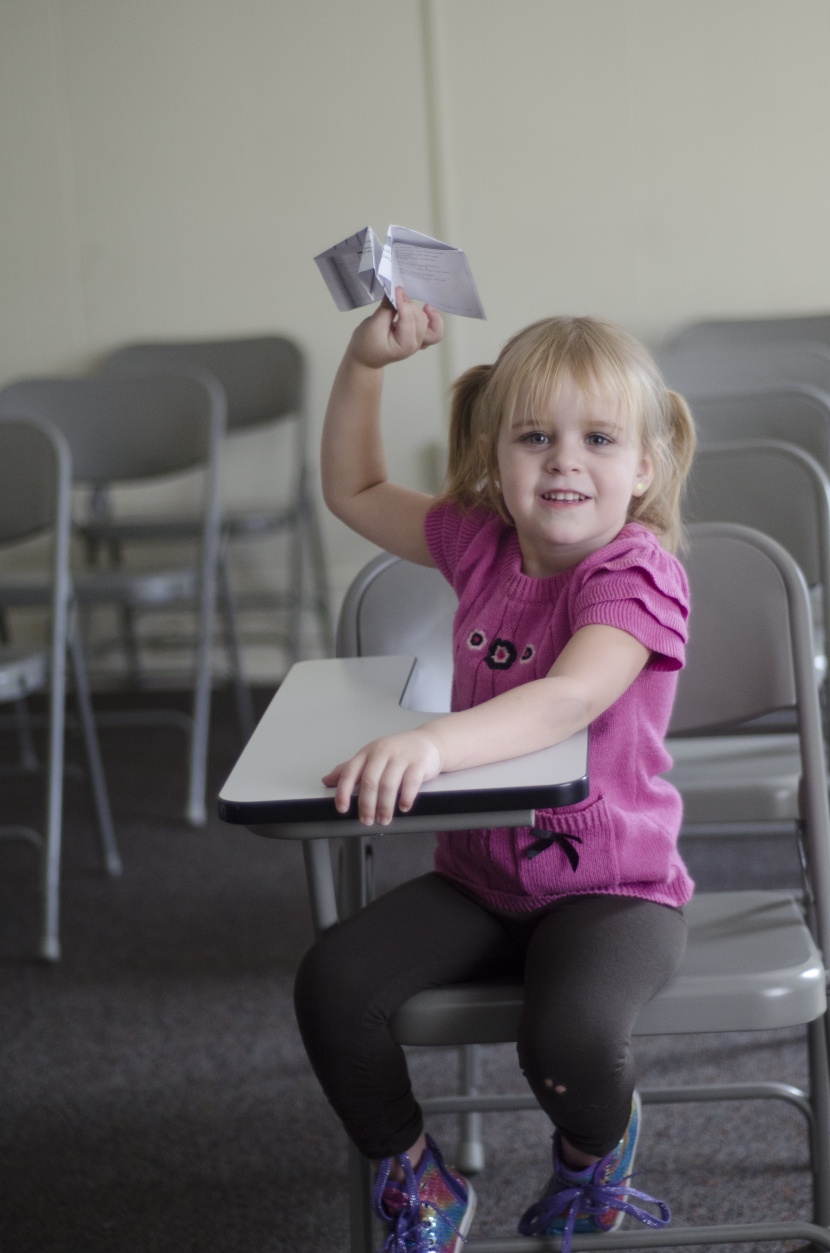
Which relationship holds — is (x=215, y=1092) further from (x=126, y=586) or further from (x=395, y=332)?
(x=126, y=586)

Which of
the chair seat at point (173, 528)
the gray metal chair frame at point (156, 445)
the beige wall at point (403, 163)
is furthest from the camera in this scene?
the beige wall at point (403, 163)

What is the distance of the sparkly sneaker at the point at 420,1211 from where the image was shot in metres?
1.10

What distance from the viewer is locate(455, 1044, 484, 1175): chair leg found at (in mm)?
1565

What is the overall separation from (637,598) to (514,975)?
35cm

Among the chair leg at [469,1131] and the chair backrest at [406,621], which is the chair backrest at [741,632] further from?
the chair leg at [469,1131]

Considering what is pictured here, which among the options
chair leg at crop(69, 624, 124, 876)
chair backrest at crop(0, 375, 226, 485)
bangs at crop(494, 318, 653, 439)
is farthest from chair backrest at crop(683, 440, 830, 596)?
chair backrest at crop(0, 375, 226, 485)

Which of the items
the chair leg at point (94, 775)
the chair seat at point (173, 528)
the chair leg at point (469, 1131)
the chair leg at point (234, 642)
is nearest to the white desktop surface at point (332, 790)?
the chair leg at point (469, 1131)

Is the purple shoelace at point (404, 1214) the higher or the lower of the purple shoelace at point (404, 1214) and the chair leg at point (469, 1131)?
the higher

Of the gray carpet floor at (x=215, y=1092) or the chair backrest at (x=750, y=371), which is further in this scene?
the chair backrest at (x=750, y=371)

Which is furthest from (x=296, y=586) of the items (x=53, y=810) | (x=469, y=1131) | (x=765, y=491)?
(x=469, y=1131)

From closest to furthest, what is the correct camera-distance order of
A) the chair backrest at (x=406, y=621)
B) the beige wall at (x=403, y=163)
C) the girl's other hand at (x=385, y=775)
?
the girl's other hand at (x=385, y=775)
the chair backrest at (x=406, y=621)
the beige wall at (x=403, y=163)

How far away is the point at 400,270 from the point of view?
114cm

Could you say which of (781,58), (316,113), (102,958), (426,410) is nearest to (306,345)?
(426,410)

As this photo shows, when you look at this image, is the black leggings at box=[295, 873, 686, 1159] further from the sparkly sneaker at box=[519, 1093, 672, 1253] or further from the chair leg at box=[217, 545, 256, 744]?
the chair leg at box=[217, 545, 256, 744]
